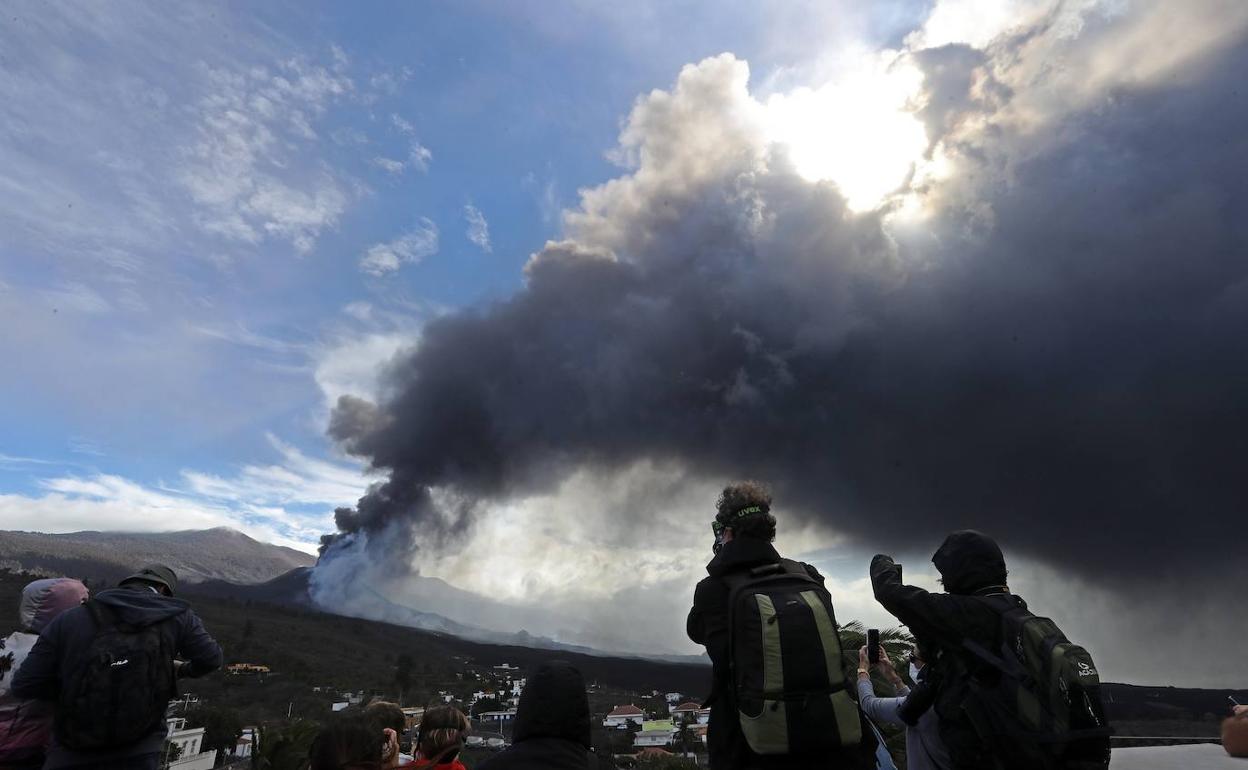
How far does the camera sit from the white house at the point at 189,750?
43.6m

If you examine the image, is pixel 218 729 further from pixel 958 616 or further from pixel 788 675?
pixel 958 616

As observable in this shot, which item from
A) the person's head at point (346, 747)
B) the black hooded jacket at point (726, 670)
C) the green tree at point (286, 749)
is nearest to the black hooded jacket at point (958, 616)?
the black hooded jacket at point (726, 670)

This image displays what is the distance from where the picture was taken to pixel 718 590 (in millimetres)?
3852

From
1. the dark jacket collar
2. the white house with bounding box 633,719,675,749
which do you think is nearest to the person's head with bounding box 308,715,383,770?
the dark jacket collar

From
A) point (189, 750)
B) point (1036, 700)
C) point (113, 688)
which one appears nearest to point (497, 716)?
point (189, 750)

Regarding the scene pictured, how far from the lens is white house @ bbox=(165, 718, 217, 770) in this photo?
4359 cm

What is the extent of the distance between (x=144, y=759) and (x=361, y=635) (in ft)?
598

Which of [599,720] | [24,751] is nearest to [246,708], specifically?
[599,720]

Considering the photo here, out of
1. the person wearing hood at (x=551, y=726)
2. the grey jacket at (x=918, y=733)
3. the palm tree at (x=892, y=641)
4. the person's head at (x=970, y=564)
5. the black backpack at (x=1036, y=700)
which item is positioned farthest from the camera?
the palm tree at (x=892, y=641)

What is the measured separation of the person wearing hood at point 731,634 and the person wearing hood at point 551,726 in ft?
2.46

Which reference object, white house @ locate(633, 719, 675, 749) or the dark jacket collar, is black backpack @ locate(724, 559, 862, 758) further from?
white house @ locate(633, 719, 675, 749)

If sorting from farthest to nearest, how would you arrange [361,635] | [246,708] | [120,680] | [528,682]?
1. [361,635]
2. [246,708]
3. [120,680]
4. [528,682]

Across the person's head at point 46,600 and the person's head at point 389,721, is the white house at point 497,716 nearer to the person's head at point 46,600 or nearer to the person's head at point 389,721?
the person's head at point 389,721

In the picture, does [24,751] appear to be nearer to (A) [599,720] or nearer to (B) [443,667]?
(A) [599,720]
